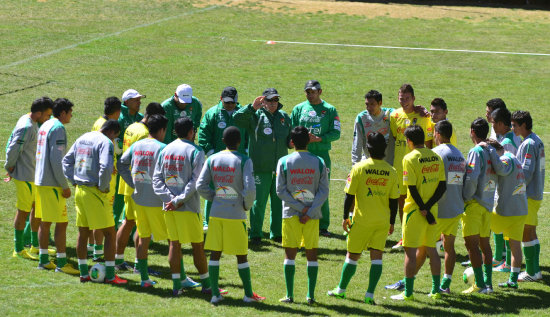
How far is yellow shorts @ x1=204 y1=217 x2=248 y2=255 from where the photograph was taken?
9.13m

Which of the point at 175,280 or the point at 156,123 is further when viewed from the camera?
the point at 156,123

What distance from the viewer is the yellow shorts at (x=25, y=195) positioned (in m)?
11.0

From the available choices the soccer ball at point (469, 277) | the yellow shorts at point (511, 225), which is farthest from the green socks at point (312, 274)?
the yellow shorts at point (511, 225)

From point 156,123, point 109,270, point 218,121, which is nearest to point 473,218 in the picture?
point 156,123

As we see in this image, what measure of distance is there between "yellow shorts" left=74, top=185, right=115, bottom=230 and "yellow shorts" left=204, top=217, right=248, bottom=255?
1.47m

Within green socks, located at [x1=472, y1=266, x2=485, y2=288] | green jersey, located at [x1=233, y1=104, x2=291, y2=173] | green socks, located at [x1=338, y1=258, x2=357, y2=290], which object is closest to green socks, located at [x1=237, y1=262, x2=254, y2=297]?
green socks, located at [x1=338, y1=258, x2=357, y2=290]

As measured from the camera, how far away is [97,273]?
982cm

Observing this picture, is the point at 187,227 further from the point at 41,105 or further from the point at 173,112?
the point at 173,112

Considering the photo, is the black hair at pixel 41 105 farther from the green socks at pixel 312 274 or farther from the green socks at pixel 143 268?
the green socks at pixel 312 274

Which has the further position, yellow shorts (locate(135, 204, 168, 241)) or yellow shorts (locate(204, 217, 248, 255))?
yellow shorts (locate(135, 204, 168, 241))

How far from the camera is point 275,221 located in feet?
40.6

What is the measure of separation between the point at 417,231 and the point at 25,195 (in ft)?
17.8

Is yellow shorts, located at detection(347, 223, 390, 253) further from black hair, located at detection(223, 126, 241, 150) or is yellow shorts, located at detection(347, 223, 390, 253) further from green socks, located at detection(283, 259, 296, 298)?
black hair, located at detection(223, 126, 241, 150)

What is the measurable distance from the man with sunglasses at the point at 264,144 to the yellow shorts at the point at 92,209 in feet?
9.53
